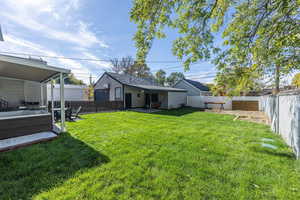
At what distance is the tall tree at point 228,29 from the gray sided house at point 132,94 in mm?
9352

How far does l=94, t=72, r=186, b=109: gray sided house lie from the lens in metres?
13.8

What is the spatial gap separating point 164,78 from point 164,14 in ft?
122

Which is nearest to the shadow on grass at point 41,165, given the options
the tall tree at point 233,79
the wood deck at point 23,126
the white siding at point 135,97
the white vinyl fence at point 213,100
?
the wood deck at point 23,126

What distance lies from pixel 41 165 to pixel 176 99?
1421cm

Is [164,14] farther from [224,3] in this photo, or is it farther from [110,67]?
[110,67]

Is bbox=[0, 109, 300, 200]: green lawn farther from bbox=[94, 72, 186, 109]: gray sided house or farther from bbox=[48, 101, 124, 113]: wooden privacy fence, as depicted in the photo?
bbox=[94, 72, 186, 109]: gray sided house

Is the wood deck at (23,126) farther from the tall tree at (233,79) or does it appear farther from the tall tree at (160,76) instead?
the tall tree at (160,76)

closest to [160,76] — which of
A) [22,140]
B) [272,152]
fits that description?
[272,152]

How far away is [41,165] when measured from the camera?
103 inches

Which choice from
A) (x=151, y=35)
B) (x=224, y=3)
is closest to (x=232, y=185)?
(x=151, y=35)

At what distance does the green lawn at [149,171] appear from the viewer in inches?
74.1

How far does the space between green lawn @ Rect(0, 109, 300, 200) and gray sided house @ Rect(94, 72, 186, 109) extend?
32.6ft

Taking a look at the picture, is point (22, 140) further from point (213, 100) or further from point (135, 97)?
point (213, 100)

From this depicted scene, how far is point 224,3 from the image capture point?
10.5 ft
